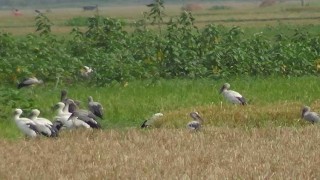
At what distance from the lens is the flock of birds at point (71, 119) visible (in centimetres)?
1259

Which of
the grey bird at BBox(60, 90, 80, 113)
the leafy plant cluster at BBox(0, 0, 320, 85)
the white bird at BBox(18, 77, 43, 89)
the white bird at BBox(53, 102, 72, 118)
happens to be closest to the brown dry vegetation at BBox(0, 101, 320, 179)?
the white bird at BBox(53, 102, 72, 118)

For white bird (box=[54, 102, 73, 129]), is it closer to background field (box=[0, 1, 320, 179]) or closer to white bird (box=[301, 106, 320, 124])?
background field (box=[0, 1, 320, 179])

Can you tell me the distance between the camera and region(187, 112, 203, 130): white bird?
12561mm

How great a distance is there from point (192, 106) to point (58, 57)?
5283 mm

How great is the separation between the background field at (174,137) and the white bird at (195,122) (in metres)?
0.12

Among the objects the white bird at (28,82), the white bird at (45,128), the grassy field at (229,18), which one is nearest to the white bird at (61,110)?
the white bird at (45,128)

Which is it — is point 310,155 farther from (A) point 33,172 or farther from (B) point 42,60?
(B) point 42,60

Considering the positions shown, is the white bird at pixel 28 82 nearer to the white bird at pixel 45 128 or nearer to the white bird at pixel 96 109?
the white bird at pixel 96 109

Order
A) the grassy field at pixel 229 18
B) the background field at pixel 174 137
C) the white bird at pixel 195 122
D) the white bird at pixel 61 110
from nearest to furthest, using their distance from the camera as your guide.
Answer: the background field at pixel 174 137 → the white bird at pixel 195 122 → the white bird at pixel 61 110 → the grassy field at pixel 229 18

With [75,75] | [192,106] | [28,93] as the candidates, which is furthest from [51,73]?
[192,106]

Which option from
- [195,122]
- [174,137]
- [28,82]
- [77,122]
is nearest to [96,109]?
[77,122]

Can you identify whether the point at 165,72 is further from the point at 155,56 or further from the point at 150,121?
the point at 150,121

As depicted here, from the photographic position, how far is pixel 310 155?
407 inches

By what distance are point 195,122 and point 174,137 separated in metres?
0.84
